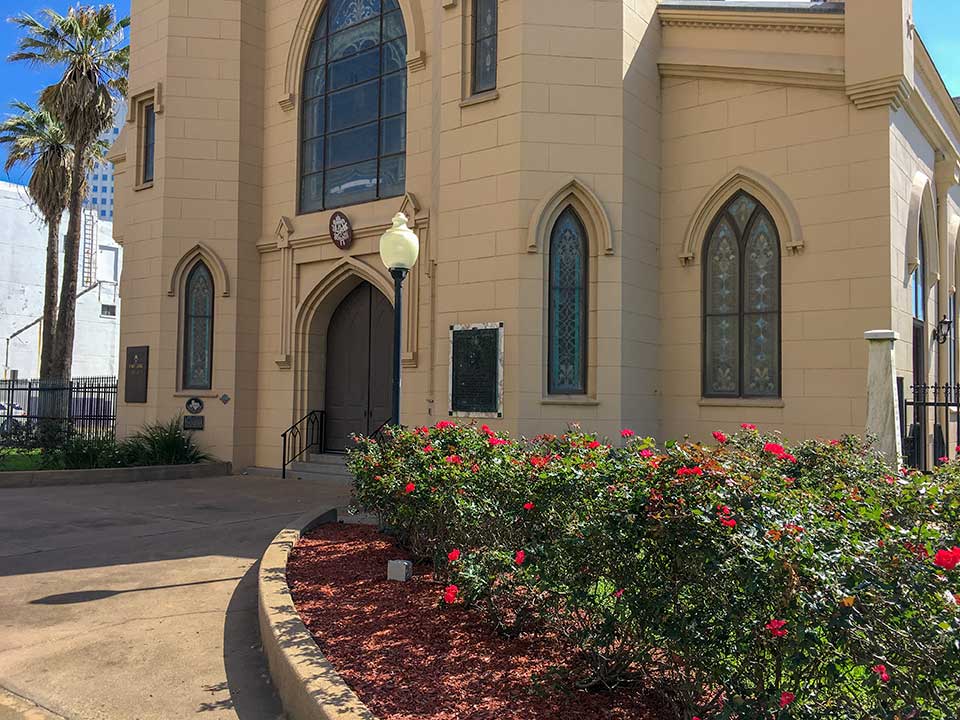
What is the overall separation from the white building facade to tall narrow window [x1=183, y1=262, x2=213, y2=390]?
30.3 meters

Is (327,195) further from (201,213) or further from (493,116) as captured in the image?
(493,116)

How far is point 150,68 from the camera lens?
1595 cm

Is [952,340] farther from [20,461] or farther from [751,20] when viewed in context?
[20,461]

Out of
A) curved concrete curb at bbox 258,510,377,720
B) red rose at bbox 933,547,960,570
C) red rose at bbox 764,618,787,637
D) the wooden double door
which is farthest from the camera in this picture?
the wooden double door

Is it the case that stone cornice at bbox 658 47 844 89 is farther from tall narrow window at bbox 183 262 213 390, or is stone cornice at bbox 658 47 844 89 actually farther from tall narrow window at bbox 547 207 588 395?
tall narrow window at bbox 183 262 213 390

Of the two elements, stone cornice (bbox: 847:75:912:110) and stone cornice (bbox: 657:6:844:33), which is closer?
stone cornice (bbox: 847:75:912:110)

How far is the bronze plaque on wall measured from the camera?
1558cm

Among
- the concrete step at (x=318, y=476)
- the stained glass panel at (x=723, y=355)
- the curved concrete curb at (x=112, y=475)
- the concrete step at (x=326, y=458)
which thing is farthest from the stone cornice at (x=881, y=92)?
the curved concrete curb at (x=112, y=475)

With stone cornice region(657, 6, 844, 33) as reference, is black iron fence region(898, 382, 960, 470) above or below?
below

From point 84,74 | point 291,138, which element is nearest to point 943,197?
point 291,138

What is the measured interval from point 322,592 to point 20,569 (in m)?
3.45

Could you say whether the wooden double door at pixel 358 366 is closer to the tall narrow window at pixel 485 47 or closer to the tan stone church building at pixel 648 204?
the tan stone church building at pixel 648 204

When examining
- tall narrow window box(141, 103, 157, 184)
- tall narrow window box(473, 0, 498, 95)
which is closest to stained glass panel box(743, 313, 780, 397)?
tall narrow window box(473, 0, 498, 95)

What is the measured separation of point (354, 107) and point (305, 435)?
20.9ft
